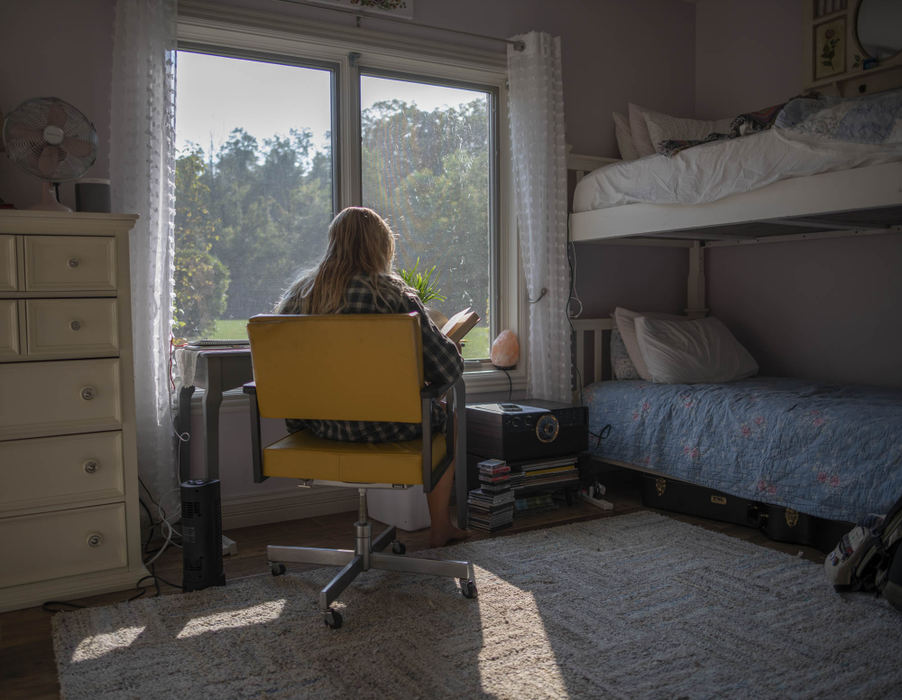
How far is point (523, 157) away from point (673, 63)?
1.27 m

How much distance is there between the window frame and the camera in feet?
9.86

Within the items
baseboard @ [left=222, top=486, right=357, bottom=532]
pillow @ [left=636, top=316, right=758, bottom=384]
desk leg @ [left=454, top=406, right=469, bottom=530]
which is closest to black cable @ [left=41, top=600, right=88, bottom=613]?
baseboard @ [left=222, top=486, right=357, bottom=532]

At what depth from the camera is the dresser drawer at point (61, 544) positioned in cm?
218

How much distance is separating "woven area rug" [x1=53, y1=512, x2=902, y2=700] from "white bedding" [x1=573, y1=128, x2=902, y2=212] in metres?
1.29

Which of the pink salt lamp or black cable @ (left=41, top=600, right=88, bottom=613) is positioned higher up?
the pink salt lamp

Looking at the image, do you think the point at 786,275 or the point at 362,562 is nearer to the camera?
the point at 362,562

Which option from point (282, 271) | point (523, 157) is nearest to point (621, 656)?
point (282, 271)

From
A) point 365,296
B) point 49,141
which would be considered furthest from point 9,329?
point 365,296

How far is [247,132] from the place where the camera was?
3.09 meters

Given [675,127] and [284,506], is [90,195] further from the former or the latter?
[675,127]

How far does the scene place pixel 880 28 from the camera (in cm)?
303

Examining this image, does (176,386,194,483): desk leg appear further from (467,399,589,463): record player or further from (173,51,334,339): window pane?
(467,399,589,463): record player

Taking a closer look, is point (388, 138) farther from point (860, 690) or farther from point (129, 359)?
point (860, 690)

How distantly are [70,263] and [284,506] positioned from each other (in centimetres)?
135
